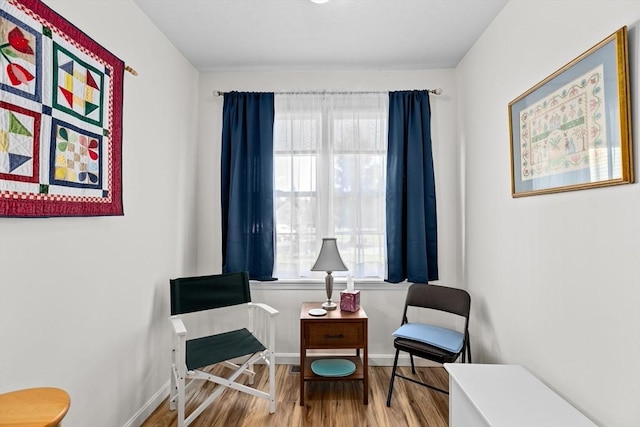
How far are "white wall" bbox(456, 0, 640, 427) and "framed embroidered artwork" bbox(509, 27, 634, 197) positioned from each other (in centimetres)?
4

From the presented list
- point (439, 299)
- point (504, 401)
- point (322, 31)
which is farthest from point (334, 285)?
point (322, 31)

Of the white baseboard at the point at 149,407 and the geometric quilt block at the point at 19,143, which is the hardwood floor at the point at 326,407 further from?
the geometric quilt block at the point at 19,143

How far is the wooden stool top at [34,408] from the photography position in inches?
37.4

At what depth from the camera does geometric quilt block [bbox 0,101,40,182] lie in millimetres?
1174

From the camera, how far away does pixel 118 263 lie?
1850 millimetres

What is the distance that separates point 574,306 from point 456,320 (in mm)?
1426

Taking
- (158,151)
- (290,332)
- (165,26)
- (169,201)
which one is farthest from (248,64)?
(290,332)

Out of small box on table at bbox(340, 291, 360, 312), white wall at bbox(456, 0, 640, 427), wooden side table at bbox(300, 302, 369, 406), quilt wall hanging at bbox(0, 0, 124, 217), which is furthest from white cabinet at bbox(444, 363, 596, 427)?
quilt wall hanging at bbox(0, 0, 124, 217)

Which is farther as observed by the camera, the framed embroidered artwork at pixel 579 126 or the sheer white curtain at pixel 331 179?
the sheer white curtain at pixel 331 179

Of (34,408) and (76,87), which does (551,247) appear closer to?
(34,408)

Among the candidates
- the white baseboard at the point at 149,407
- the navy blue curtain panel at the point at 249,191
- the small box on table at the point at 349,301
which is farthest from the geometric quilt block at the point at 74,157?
the small box on table at the point at 349,301

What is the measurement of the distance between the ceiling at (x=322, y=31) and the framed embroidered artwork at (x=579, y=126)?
83 cm

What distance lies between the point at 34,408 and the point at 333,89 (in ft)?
9.10

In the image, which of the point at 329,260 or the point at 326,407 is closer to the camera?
the point at 326,407
